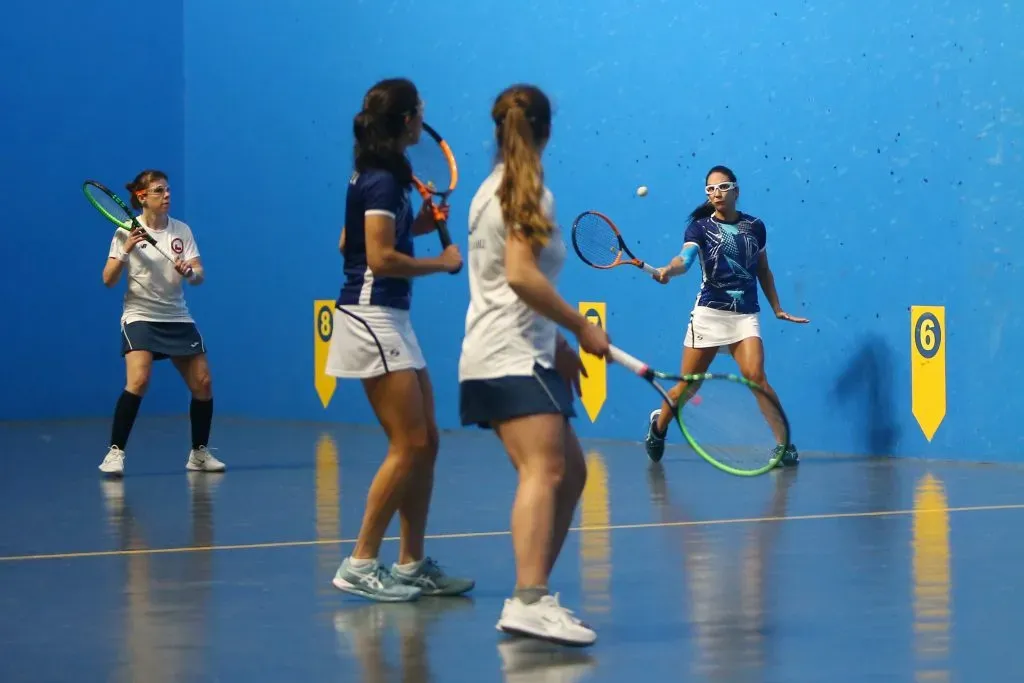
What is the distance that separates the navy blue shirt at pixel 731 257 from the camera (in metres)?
8.77

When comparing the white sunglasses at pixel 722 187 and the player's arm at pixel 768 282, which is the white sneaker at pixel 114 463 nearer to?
the white sunglasses at pixel 722 187

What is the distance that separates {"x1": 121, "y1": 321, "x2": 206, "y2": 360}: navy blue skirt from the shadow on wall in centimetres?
334

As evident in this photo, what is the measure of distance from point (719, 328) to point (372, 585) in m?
4.15

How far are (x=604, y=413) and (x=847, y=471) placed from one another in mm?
2223

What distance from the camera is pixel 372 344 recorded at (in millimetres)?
4918

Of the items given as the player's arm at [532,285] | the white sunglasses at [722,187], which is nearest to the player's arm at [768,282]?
the white sunglasses at [722,187]

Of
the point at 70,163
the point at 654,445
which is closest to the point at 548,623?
the point at 654,445

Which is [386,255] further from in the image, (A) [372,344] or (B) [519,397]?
(B) [519,397]

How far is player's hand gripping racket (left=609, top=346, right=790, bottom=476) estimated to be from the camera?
486cm

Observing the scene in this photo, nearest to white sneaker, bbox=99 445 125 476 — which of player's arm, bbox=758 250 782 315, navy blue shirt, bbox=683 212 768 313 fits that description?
navy blue shirt, bbox=683 212 768 313

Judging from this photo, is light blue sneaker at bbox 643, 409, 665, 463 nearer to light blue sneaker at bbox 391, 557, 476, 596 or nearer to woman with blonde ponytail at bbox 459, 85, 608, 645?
light blue sneaker at bbox 391, 557, 476, 596

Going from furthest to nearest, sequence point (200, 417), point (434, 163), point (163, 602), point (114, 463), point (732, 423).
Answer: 1. point (200, 417)
2. point (114, 463)
3. point (434, 163)
4. point (732, 423)
5. point (163, 602)

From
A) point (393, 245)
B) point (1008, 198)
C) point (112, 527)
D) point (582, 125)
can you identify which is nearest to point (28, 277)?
point (582, 125)

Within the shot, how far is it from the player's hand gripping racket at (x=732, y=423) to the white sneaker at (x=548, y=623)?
688 millimetres
